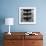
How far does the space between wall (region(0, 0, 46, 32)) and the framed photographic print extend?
0.11m

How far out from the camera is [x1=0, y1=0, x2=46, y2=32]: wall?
14.7 ft

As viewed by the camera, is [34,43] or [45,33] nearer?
[34,43]

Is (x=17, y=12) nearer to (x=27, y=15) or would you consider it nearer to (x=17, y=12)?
(x=17, y=12)

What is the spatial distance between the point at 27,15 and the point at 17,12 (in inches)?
14.1

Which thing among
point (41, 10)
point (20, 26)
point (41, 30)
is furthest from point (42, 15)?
point (20, 26)

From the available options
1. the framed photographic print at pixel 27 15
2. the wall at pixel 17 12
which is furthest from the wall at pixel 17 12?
the framed photographic print at pixel 27 15

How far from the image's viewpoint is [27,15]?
448 centimetres

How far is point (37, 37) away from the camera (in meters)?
3.89

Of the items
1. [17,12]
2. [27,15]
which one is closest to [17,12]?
[17,12]

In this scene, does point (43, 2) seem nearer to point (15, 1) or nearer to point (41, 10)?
point (41, 10)

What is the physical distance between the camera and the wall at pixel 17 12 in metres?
4.47

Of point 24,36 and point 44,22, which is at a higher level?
point 44,22

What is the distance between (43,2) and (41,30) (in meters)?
0.97

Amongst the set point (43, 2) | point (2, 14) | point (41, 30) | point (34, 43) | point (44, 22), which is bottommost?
point (34, 43)
